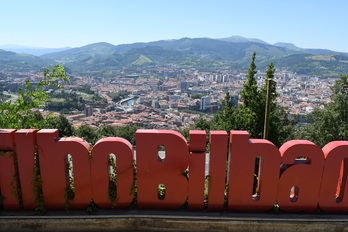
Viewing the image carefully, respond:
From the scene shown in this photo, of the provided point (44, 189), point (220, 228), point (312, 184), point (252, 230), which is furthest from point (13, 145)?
point (312, 184)

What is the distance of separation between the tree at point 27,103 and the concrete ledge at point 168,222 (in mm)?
2291

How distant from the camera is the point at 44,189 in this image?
21.9 ft

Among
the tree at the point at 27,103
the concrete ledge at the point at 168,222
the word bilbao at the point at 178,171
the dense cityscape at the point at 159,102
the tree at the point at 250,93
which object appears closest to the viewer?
the word bilbao at the point at 178,171

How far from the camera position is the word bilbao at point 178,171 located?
638 cm

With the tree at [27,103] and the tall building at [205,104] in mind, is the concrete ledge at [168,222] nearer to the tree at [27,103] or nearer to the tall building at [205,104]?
the tree at [27,103]

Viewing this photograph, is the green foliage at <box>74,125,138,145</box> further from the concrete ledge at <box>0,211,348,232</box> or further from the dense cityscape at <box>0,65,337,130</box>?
the concrete ledge at <box>0,211,348,232</box>

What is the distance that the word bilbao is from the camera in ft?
20.9

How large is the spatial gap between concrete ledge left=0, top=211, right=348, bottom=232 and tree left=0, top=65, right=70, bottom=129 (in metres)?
2.29

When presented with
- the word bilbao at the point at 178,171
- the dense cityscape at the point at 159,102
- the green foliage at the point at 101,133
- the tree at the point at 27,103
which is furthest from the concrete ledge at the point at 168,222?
the dense cityscape at the point at 159,102

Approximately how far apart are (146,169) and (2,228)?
3390 millimetres

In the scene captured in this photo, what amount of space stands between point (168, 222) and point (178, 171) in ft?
3.72

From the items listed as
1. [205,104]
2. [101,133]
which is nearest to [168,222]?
[101,133]

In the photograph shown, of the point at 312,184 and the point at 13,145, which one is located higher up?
the point at 13,145

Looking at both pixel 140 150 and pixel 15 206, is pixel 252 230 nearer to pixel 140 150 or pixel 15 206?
pixel 140 150
